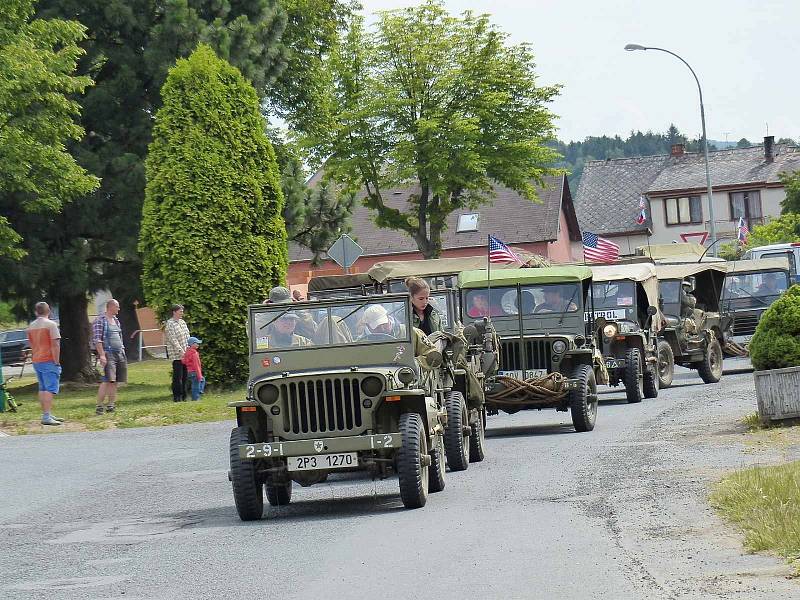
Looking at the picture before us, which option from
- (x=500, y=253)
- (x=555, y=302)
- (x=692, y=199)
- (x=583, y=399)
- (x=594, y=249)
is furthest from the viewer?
(x=692, y=199)

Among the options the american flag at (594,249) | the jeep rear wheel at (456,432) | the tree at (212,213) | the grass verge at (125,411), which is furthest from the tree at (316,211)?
the jeep rear wheel at (456,432)

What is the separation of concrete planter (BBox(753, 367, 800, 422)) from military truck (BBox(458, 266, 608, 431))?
2.63 m

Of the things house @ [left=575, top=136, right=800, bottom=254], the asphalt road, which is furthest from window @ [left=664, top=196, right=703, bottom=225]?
A: the asphalt road

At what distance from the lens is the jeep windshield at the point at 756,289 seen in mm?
36969

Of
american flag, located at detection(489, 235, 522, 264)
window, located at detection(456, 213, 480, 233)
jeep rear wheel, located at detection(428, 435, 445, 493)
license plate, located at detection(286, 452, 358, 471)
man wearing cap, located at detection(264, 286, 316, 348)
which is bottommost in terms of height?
jeep rear wheel, located at detection(428, 435, 445, 493)

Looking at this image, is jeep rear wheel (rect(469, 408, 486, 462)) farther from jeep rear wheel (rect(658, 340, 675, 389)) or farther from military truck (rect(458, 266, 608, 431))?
jeep rear wheel (rect(658, 340, 675, 389))

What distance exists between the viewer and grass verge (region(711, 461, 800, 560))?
354 inches

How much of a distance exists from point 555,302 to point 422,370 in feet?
26.7

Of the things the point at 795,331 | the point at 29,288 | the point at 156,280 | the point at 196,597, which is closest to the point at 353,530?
the point at 196,597

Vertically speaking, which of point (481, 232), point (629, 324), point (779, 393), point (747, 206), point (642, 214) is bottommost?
point (779, 393)

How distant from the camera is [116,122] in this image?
3550 centimetres

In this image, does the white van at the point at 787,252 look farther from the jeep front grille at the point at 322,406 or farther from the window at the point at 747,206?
the window at the point at 747,206

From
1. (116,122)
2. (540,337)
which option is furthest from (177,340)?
(116,122)

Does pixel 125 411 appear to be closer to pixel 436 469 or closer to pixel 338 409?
pixel 436 469
